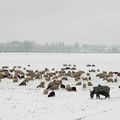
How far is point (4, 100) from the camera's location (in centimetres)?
1942

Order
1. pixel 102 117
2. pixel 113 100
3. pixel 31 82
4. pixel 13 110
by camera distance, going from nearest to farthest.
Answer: pixel 102 117 < pixel 13 110 < pixel 113 100 < pixel 31 82

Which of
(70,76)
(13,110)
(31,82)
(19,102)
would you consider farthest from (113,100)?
(70,76)

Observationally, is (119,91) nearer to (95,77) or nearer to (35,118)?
(95,77)

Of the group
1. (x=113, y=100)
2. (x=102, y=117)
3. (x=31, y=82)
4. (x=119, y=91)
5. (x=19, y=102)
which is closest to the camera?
(x=102, y=117)

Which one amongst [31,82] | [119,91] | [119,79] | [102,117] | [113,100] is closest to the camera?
[102,117]

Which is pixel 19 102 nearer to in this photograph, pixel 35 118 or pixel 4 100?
pixel 4 100

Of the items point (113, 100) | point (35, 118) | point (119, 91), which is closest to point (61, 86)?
point (119, 91)

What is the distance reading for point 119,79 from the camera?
34.1 m

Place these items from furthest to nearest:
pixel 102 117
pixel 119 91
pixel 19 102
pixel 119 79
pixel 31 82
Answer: pixel 119 79
pixel 31 82
pixel 119 91
pixel 19 102
pixel 102 117

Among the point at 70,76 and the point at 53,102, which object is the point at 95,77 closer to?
the point at 70,76

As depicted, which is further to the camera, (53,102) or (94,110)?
(53,102)

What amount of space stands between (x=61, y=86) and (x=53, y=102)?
752 centimetres

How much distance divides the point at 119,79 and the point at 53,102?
15709mm

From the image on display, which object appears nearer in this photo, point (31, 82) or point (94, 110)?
point (94, 110)
